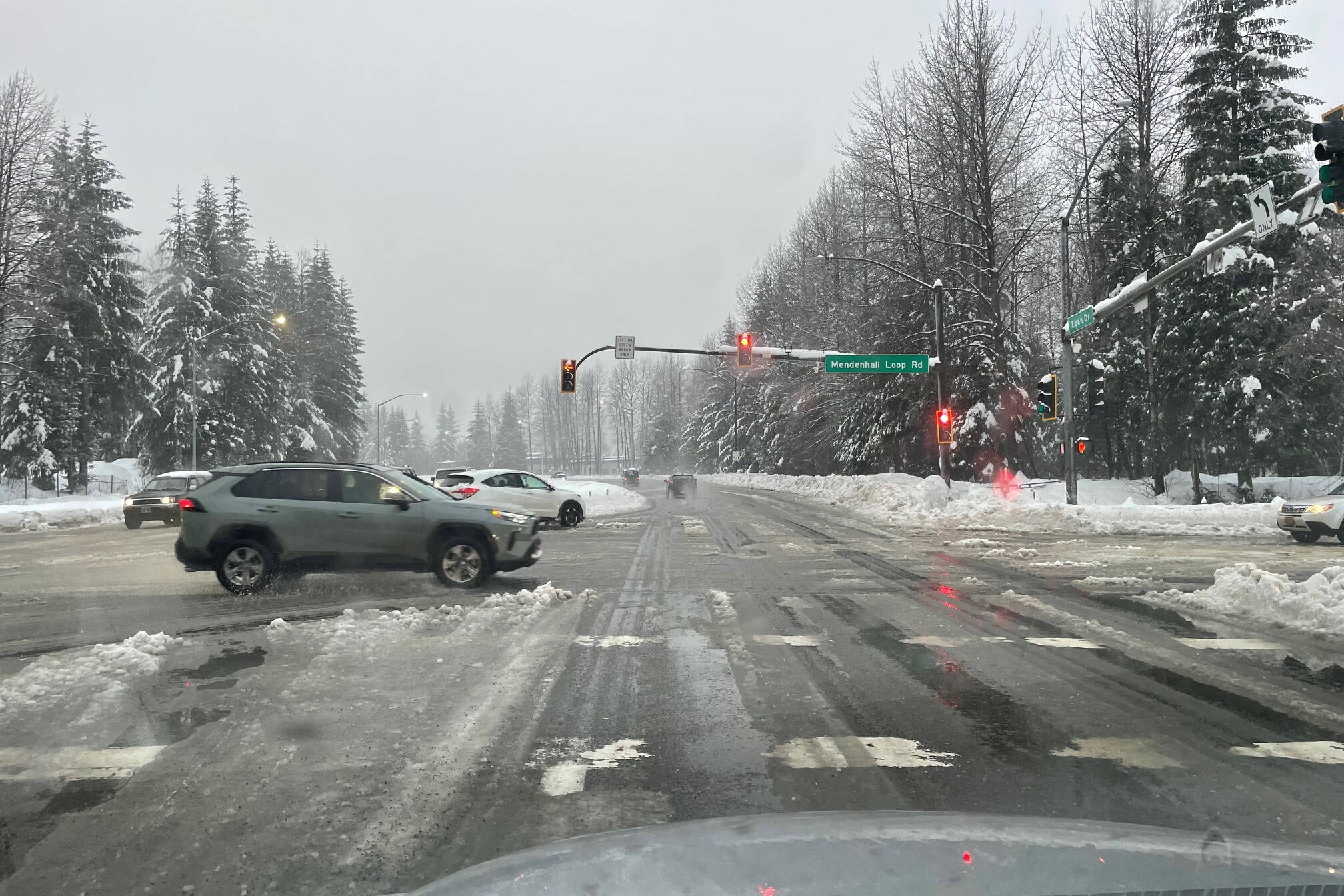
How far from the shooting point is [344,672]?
21.1 feet

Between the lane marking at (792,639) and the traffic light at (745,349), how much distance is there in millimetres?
21398

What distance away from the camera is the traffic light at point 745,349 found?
2862 cm

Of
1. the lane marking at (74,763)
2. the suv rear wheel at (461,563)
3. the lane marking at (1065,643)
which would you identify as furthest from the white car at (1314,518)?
the lane marking at (74,763)

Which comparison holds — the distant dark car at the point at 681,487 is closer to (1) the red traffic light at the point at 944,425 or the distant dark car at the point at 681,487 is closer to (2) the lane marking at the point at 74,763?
(1) the red traffic light at the point at 944,425

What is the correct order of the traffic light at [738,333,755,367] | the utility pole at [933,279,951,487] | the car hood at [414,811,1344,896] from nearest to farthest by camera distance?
the car hood at [414,811,1344,896] < the utility pole at [933,279,951,487] < the traffic light at [738,333,755,367]

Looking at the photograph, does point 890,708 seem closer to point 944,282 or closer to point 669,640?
point 669,640

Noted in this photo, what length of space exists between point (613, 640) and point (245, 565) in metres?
5.57

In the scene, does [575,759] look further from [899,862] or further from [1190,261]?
[1190,261]

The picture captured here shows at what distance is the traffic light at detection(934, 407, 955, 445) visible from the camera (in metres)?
27.3

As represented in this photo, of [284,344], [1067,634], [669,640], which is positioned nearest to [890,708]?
[669,640]

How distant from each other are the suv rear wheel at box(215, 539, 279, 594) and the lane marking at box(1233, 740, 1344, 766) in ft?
32.9

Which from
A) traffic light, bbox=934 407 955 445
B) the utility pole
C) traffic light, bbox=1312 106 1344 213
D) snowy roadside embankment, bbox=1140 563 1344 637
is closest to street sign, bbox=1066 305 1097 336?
the utility pole

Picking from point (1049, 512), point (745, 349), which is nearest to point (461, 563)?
point (1049, 512)

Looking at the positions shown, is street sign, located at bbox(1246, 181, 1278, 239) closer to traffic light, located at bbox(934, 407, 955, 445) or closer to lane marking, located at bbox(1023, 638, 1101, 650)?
lane marking, located at bbox(1023, 638, 1101, 650)
